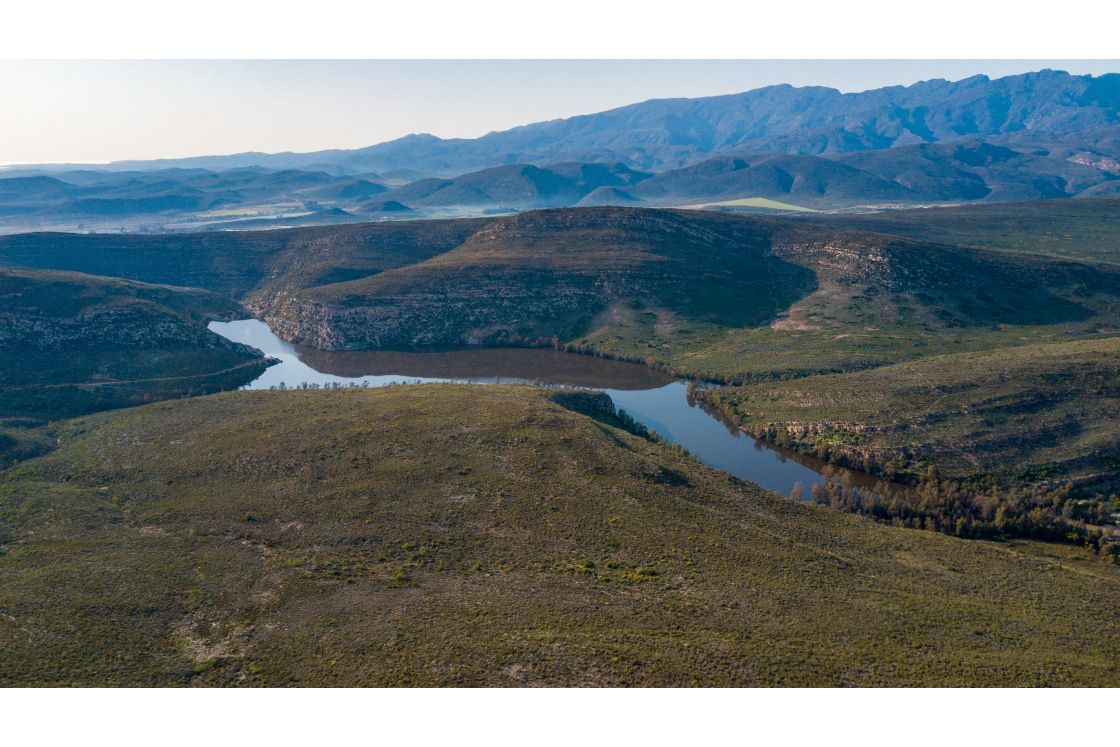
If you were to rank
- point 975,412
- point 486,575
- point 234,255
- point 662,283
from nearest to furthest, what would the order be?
1. point 486,575
2. point 975,412
3. point 662,283
4. point 234,255

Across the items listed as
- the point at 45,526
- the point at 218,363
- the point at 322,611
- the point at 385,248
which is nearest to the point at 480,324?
the point at 218,363

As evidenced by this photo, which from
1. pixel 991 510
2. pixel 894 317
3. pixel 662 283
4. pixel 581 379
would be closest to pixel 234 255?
pixel 662 283

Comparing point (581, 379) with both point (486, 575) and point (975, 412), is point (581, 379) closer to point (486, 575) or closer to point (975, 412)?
point (975, 412)

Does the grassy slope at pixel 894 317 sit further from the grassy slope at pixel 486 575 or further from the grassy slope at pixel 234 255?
the grassy slope at pixel 234 255

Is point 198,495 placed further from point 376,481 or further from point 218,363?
point 218,363

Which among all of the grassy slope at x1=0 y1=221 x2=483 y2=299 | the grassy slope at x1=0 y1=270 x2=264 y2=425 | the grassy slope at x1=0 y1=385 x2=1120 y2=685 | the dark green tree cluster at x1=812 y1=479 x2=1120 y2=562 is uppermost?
the grassy slope at x1=0 y1=221 x2=483 y2=299

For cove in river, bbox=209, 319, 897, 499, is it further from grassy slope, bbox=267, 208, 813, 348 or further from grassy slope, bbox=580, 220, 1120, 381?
grassy slope, bbox=580, 220, 1120, 381

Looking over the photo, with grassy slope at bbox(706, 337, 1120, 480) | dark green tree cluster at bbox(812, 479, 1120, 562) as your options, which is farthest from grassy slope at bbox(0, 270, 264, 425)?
dark green tree cluster at bbox(812, 479, 1120, 562)

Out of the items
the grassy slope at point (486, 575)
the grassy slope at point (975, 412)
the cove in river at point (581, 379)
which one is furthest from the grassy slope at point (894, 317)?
the grassy slope at point (486, 575)
